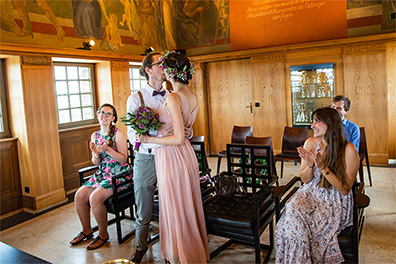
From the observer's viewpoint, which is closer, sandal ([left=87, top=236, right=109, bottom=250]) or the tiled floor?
the tiled floor

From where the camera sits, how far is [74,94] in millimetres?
6141

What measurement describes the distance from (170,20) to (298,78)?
3450 millimetres

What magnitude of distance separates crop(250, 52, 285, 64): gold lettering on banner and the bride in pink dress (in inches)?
190

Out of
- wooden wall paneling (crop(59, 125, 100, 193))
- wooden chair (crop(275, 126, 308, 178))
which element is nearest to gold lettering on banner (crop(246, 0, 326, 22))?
wooden chair (crop(275, 126, 308, 178))

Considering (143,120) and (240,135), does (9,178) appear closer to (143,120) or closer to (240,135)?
(143,120)

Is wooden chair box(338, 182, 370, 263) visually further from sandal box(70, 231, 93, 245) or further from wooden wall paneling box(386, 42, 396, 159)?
wooden wall paneling box(386, 42, 396, 159)

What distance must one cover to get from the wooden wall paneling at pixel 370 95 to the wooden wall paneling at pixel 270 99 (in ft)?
4.33

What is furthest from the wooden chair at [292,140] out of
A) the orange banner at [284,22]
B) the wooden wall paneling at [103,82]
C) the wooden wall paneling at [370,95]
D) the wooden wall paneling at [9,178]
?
the wooden wall paneling at [9,178]

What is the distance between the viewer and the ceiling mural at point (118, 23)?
4789 millimetres

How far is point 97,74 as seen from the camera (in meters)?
6.55

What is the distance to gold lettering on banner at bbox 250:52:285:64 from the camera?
7.07 metres

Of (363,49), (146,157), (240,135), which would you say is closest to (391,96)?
(363,49)

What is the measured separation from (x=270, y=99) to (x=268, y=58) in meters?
0.91

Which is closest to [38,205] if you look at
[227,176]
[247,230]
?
[227,176]
